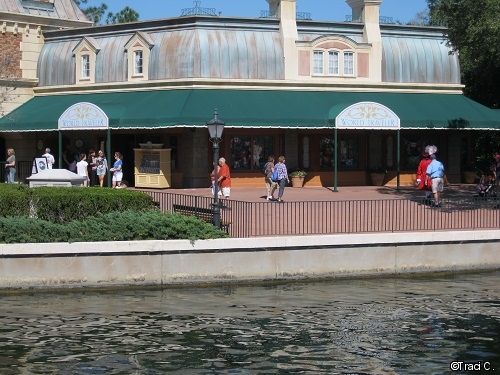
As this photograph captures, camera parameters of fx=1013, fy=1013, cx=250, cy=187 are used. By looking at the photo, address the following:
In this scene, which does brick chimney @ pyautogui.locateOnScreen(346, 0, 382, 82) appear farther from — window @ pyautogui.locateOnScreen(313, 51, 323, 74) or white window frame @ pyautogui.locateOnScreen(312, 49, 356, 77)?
window @ pyautogui.locateOnScreen(313, 51, 323, 74)

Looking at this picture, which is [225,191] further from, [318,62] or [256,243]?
[318,62]

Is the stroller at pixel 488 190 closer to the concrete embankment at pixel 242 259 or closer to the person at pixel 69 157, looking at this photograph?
the concrete embankment at pixel 242 259

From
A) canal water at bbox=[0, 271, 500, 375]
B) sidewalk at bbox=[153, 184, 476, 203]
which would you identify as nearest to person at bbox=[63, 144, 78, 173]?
sidewalk at bbox=[153, 184, 476, 203]

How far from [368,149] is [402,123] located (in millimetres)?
3274

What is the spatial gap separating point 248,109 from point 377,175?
21.0ft

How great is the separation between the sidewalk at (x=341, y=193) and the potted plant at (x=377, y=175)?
106cm

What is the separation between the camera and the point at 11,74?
136 feet

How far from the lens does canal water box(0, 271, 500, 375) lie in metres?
14.9

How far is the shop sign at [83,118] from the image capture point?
119ft

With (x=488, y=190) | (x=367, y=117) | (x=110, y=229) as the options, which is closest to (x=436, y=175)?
(x=488, y=190)

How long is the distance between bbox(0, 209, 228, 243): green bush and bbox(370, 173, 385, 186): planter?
59.9ft

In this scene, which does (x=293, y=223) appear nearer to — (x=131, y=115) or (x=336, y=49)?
(x=131, y=115)

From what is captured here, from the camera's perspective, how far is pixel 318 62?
129ft

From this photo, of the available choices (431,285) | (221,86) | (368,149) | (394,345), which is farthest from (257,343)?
(368,149)
